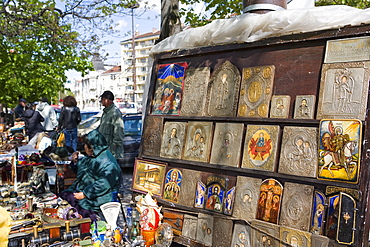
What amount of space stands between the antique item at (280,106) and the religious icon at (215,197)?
76 cm

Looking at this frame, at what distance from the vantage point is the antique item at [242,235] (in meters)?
2.83

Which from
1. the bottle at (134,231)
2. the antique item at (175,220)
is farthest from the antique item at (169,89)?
the bottle at (134,231)

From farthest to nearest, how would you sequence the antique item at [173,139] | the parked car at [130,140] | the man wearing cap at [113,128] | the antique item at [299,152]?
the parked car at [130,140], the man wearing cap at [113,128], the antique item at [173,139], the antique item at [299,152]

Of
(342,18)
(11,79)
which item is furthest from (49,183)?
(11,79)

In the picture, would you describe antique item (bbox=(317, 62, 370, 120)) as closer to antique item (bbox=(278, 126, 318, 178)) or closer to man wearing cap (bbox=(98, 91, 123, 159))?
antique item (bbox=(278, 126, 318, 178))

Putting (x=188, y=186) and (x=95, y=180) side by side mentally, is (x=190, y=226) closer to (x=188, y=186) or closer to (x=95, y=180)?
(x=188, y=186)

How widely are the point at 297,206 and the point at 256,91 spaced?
925 millimetres

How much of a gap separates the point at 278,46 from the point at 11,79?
53.6 feet

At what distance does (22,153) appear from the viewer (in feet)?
20.4

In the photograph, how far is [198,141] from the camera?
10.8ft

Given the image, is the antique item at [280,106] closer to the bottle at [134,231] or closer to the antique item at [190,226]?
the antique item at [190,226]

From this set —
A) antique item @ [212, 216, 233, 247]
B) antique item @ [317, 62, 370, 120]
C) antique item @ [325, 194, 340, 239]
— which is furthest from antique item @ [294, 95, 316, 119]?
antique item @ [212, 216, 233, 247]

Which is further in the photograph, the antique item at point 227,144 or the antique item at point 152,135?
the antique item at point 152,135

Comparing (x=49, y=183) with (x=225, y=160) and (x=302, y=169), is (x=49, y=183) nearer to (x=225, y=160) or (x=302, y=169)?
(x=225, y=160)
